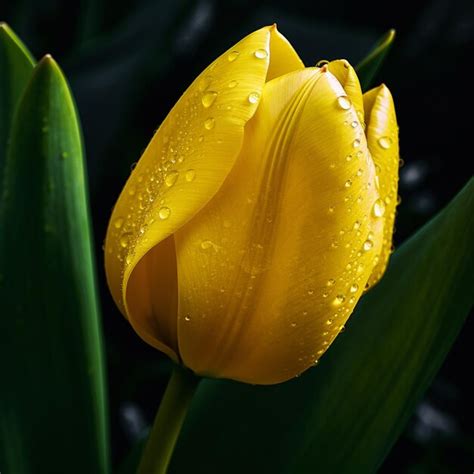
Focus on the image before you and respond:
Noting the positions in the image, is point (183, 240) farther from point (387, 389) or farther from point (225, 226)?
point (387, 389)

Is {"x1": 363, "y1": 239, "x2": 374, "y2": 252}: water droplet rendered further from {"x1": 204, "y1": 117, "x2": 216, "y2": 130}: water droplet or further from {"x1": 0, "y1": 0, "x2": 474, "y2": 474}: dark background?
{"x1": 0, "y1": 0, "x2": 474, "y2": 474}: dark background

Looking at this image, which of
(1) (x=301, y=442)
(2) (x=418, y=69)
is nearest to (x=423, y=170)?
(2) (x=418, y=69)

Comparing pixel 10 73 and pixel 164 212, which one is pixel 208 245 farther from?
pixel 10 73

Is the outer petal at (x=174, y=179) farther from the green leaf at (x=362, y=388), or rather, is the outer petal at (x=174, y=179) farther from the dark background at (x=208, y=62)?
the dark background at (x=208, y=62)

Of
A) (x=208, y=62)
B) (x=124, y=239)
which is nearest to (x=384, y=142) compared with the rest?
(x=124, y=239)

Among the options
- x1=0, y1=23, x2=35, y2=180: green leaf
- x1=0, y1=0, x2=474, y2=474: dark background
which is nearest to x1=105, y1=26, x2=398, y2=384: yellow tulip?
x1=0, y1=23, x2=35, y2=180: green leaf

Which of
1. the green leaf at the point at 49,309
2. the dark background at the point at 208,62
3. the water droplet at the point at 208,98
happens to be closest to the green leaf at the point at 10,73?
the green leaf at the point at 49,309
